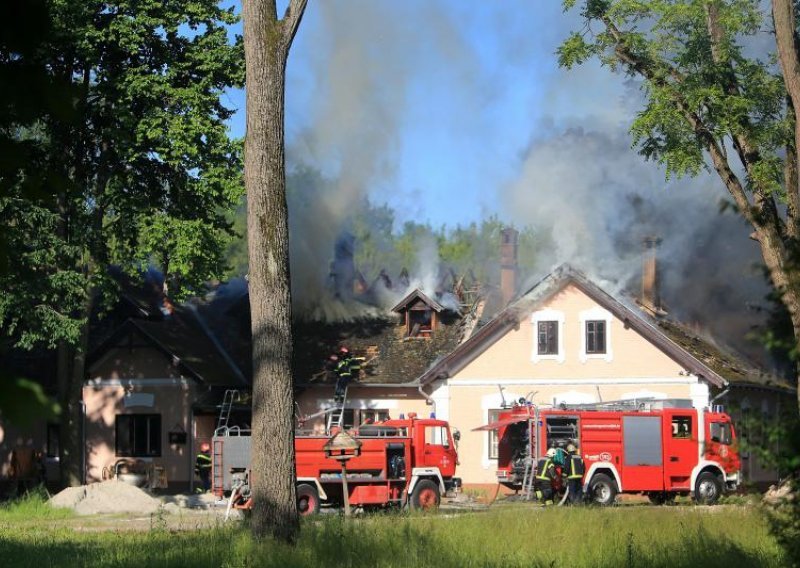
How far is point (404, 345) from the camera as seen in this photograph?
3816 centimetres

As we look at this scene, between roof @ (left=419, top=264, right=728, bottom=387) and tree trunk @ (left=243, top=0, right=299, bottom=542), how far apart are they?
861 inches

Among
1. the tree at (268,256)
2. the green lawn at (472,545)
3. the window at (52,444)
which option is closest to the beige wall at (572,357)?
the window at (52,444)

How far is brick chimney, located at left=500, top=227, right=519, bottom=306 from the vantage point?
4006cm

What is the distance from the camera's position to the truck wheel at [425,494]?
26.2m

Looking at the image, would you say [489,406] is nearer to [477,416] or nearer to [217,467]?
[477,416]

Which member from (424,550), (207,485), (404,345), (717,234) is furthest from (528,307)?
(424,550)

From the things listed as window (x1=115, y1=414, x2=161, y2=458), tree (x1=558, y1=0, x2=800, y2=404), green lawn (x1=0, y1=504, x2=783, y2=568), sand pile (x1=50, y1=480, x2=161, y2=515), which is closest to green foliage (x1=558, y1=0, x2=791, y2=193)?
tree (x1=558, y1=0, x2=800, y2=404)

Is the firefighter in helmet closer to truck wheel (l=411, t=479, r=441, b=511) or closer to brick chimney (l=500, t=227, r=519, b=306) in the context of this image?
brick chimney (l=500, t=227, r=519, b=306)

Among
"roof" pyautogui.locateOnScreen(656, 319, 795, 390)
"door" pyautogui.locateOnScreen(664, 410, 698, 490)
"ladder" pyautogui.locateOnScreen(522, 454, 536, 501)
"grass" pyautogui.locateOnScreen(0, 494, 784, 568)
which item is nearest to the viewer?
"grass" pyautogui.locateOnScreen(0, 494, 784, 568)

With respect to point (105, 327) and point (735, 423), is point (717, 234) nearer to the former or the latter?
point (105, 327)

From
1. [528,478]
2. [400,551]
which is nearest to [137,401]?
[528,478]

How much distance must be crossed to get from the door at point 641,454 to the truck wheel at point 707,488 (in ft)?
3.06

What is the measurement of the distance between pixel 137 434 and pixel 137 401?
1065 mm

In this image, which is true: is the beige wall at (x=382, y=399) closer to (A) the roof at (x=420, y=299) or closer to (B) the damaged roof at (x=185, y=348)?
(B) the damaged roof at (x=185, y=348)
